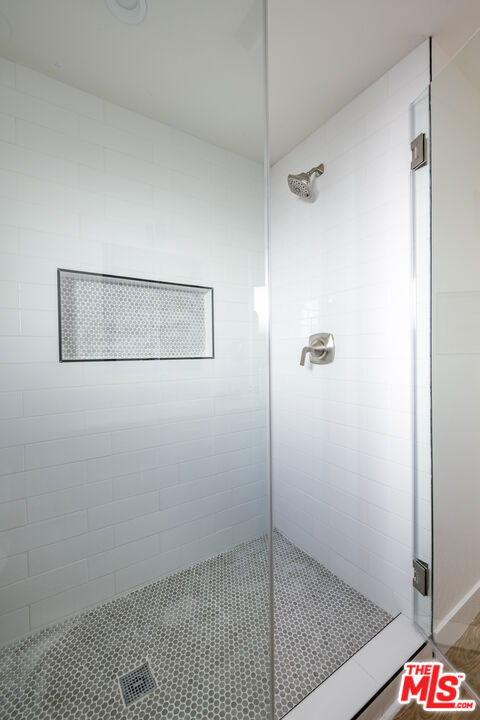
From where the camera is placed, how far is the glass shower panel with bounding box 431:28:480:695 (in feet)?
3.55

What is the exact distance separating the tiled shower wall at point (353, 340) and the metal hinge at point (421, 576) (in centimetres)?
4

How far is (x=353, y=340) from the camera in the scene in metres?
1.45

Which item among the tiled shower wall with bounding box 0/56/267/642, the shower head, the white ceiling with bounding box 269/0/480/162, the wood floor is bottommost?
the wood floor

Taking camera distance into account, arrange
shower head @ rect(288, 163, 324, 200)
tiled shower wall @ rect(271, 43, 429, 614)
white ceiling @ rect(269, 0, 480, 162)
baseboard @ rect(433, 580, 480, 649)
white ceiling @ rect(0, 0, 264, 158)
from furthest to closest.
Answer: shower head @ rect(288, 163, 324, 200) → tiled shower wall @ rect(271, 43, 429, 614) → baseboard @ rect(433, 580, 480, 649) → white ceiling @ rect(269, 0, 480, 162) → white ceiling @ rect(0, 0, 264, 158)

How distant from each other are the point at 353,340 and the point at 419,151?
76 centimetres

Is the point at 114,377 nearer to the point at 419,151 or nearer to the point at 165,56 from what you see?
the point at 165,56

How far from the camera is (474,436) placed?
1.19m

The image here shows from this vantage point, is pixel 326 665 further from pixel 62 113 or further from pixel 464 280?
pixel 62 113

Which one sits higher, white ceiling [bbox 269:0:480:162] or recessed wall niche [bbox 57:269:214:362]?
white ceiling [bbox 269:0:480:162]

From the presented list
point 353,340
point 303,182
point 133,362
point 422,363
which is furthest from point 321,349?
point 133,362

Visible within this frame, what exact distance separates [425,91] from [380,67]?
0.25 metres

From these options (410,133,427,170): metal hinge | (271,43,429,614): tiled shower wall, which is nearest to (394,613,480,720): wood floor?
(271,43,429,614): tiled shower wall

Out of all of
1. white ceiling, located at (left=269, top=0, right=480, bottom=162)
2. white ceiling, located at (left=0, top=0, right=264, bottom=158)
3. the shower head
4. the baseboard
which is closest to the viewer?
white ceiling, located at (left=0, top=0, right=264, bottom=158)

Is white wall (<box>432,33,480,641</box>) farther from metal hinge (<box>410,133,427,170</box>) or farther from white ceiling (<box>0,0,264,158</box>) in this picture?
white ceiling (<box>0,0,264,158</box>)
